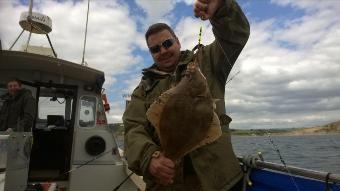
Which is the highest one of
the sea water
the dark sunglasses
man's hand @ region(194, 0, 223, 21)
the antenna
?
the antenna

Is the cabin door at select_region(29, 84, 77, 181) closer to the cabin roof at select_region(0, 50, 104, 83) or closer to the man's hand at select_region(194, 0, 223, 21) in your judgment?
the cabin roof at select_region(0, 50, 104, 83)

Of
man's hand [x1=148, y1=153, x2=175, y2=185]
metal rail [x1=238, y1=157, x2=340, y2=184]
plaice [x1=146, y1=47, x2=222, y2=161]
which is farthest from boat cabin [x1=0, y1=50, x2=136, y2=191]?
plaice [x1=146, y1=47, x2=222, y2=161]

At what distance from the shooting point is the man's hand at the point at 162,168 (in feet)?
9.14

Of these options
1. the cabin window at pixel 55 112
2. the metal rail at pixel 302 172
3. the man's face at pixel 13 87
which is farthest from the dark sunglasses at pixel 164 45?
the cabin window at pixel 55 112

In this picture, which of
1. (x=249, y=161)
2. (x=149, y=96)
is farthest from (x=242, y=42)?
(x=249, y=161)

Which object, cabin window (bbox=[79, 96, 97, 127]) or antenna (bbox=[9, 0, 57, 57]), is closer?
antenna (bbox=[9, 0, 57, 57])

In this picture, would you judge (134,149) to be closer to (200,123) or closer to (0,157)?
(200,123)

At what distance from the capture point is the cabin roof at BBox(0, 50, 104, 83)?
782 cm

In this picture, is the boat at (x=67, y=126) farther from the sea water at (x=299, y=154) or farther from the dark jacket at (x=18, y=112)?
the sea water at (x=299, y=154)

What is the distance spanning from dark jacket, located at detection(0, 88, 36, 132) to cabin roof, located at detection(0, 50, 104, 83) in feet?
2.24

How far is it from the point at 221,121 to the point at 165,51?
0.81 metres

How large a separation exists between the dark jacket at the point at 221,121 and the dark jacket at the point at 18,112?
484cm

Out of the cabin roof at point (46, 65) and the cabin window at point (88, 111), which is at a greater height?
the cabin roof at point (46, 65)

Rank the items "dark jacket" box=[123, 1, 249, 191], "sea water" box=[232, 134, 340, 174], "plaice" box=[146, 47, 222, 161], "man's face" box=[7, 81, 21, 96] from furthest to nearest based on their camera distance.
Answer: "man's face" box=[7, 81, 21, 96], "sea water" box=[232, 134, 340, 174], "dark jacket" box=[123, 1, 249, 191], "plaice" box=[146, 47, 222, 161]
